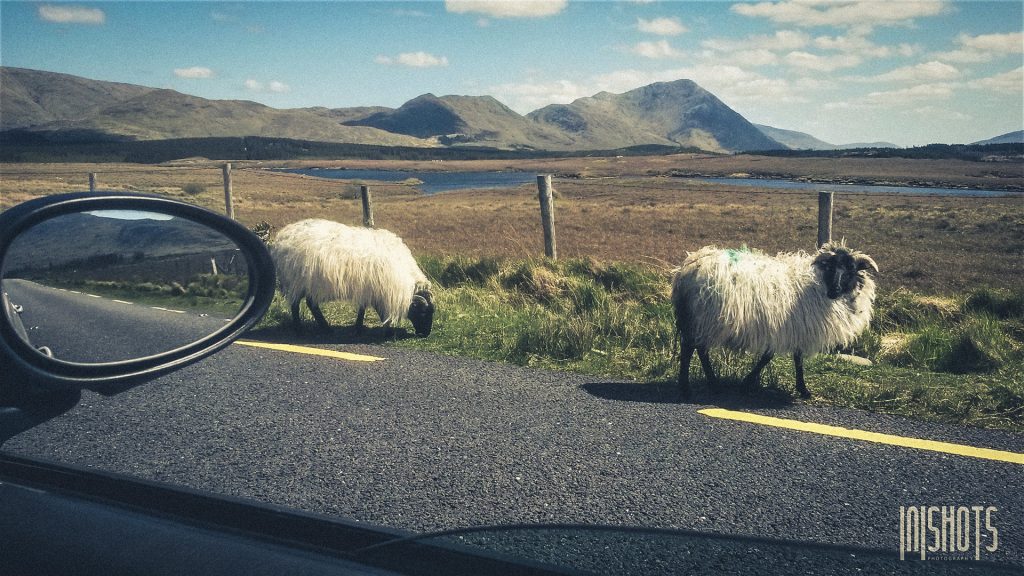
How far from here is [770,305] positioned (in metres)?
5.54

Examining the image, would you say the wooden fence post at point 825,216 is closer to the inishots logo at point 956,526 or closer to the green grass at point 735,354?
the green grass at point 735,354

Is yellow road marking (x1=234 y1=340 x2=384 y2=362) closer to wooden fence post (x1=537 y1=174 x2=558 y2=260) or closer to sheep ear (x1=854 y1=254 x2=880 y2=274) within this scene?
sheep ear (x1=854 y1=254 x2=880 y2=274)

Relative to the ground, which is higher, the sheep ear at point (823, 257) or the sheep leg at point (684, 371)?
the sheep ear at point (823, 257)

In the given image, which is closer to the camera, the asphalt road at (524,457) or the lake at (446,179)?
the asphalt road at (524,457)

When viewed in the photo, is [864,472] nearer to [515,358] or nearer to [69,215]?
[515,358]

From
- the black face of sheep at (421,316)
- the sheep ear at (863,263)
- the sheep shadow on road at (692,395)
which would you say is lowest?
the sheep shadow on road at (692,395)

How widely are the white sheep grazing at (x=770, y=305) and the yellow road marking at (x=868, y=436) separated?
2.07 feet

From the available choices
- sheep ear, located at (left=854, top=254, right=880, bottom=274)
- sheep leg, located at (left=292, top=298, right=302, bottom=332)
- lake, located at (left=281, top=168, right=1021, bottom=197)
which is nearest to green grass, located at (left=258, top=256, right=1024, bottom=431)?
sheep leg, located at (left=292, top=298, right=302, bottom=332)

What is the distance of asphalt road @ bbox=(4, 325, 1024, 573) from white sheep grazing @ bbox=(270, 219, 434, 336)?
204 centimetres

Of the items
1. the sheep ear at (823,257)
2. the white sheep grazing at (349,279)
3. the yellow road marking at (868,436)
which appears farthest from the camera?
the white sheep grazing at (349,279)

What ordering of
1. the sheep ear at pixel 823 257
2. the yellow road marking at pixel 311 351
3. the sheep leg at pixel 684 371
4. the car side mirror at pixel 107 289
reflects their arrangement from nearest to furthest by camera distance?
the car side mirror at pixel 107 289 → the sheep leg at pixel 684 371 → the sheep ear at pixel 823 257 → the yellow road marking at pixel 311 351

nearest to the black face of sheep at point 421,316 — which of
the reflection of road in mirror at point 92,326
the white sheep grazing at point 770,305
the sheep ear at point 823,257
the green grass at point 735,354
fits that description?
the green grass at point 735,354

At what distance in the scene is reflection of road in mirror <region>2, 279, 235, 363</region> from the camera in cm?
195

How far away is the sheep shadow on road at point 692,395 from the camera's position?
5.19 metres
